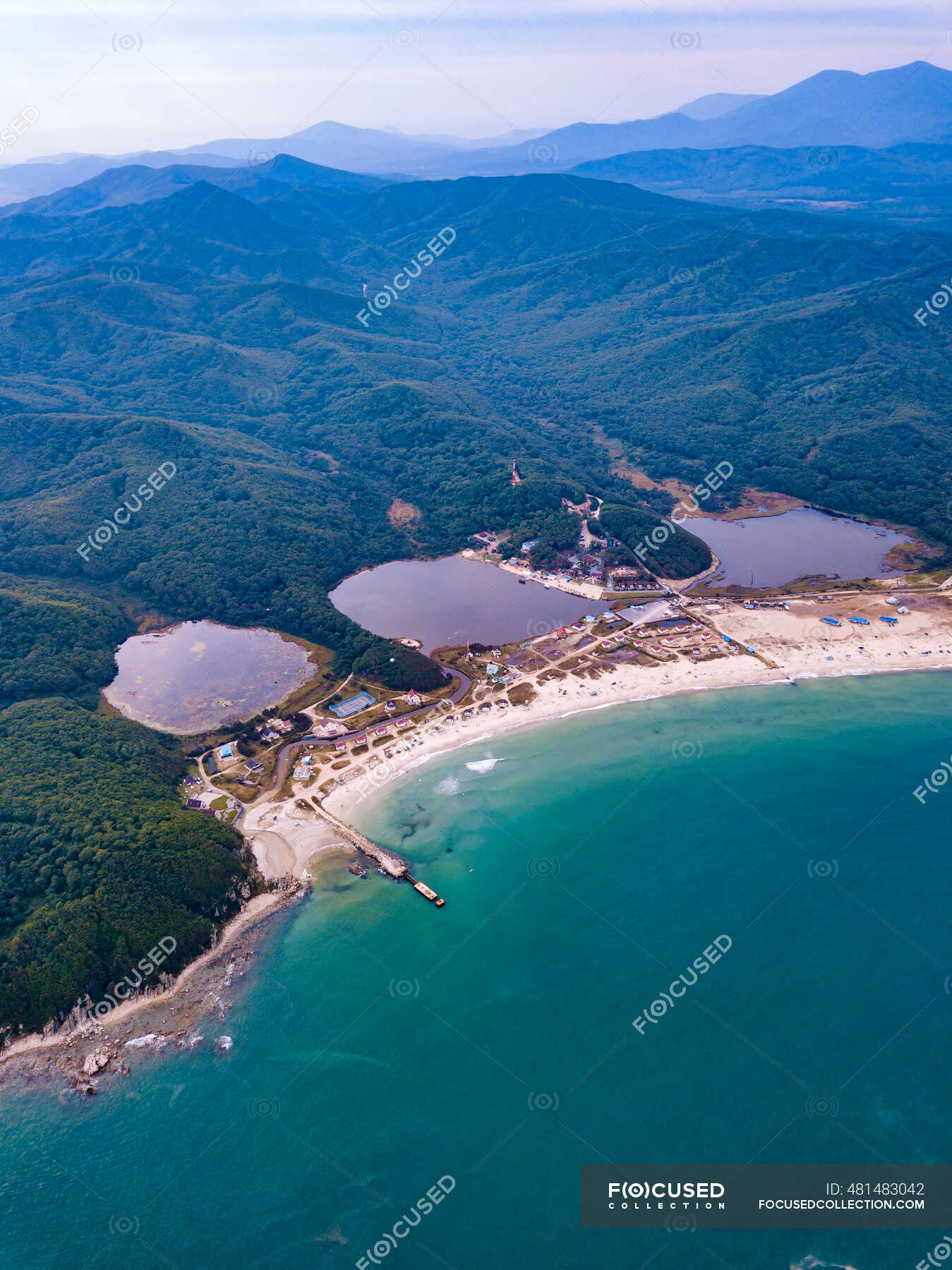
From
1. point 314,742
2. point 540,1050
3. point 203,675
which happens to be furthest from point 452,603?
point 540,1050

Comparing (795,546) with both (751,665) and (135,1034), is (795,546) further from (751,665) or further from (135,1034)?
(135,1034)

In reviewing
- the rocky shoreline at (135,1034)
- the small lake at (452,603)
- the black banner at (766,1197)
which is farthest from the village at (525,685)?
the black banner at (766,1197)

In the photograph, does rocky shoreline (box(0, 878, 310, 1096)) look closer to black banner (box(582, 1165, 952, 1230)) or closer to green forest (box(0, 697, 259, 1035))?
green forest (box(0, 697, 259, 1035))

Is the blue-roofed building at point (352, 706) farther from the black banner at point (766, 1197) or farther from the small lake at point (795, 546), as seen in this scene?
the small lake at point (795, 546)

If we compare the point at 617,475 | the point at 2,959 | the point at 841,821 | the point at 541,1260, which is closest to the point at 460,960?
the point at 541,1260

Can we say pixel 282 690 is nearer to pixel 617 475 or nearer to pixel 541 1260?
pixel 541 1260

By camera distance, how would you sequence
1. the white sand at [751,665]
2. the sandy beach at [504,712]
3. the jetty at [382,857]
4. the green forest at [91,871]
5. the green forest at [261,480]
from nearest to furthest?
the sandy beach at [504,712] → the green forest at [91,871] → the green forest at [261,480] → the jetty at [382,857] → the white sand at [751,665]
